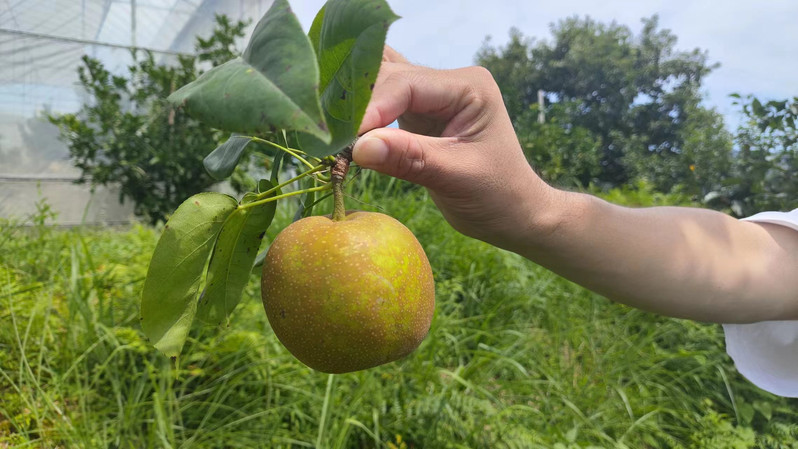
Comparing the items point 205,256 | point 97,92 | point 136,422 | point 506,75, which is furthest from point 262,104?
point 506,75

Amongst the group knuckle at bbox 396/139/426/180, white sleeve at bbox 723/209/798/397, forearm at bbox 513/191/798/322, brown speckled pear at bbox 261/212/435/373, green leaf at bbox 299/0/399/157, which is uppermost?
green leaf at bbox 299/0/399/157

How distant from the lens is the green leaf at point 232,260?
57 cm

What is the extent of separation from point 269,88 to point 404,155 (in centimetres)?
25

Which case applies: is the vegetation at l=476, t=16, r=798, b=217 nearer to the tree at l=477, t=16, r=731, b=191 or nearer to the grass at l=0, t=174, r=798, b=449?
the tree at l=477, t=16, r=731, b=191

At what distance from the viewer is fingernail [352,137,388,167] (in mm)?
541

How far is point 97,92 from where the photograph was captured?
456 centimetres

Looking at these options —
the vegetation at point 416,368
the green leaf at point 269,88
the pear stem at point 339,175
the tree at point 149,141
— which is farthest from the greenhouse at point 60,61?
the green leaf at point 269,88

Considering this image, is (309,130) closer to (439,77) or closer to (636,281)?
(439,77)

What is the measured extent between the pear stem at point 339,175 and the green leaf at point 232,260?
77mm

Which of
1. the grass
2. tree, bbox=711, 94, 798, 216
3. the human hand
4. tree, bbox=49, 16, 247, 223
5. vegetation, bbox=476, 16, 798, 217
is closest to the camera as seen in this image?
the human hand

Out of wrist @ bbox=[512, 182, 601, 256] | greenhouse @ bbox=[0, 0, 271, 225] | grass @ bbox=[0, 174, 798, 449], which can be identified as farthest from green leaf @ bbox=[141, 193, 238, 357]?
greenhouse @ bbox=[0, 0, 271, 225]

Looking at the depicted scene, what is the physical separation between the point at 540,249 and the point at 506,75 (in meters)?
20.7

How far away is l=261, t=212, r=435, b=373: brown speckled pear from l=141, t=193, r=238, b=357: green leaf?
0.08 m

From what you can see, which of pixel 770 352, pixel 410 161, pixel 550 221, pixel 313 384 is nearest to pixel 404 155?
pixel 410 161
